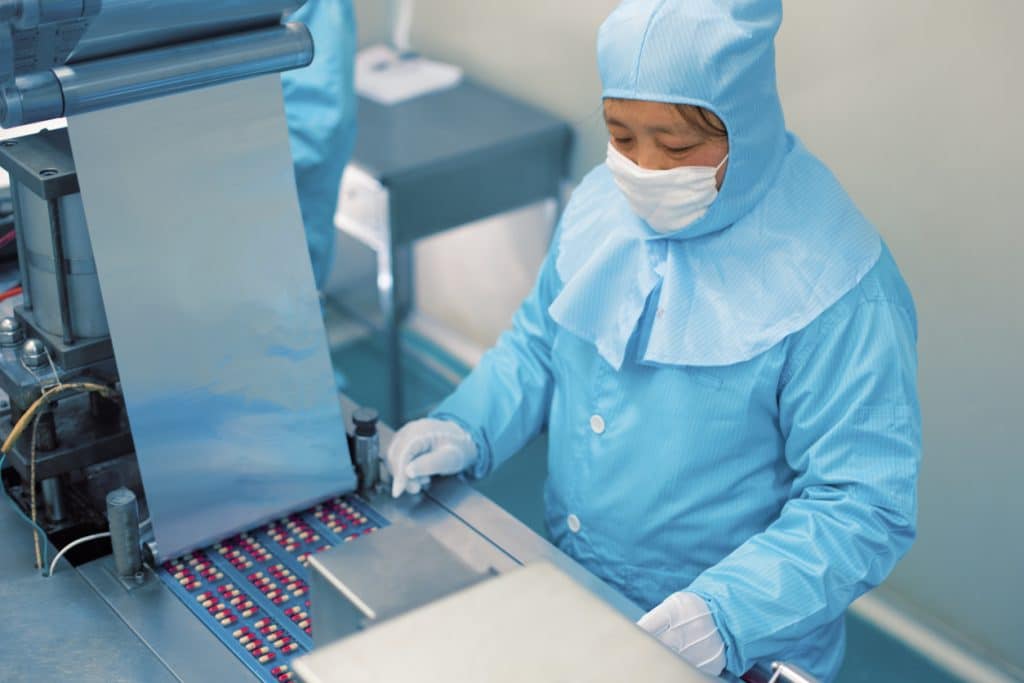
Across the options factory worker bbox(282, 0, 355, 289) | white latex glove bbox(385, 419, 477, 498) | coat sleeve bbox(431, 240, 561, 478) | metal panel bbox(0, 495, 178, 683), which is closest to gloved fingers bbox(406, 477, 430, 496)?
white latex glove bbox(385, 419, 477, 498)

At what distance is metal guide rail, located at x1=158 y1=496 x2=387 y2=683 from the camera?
142 cm

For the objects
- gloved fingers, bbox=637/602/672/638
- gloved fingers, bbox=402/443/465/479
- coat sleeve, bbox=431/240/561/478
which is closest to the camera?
gloved fingers, bbox=637/602/672/638

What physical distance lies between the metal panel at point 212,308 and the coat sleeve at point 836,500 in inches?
21.8

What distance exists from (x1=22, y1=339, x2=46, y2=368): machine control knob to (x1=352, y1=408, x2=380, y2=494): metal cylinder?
1.33ft

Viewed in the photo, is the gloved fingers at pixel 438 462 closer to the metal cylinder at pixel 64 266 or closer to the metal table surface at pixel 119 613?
the metal table surface at pixel 119 613

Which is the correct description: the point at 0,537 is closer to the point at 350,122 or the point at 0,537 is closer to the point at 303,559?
the point at 303,559

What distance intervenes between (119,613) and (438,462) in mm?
456

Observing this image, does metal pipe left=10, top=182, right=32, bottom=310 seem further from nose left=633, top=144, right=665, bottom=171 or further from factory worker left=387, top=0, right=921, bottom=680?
nose left=633, top=144, right=665, bottom=171

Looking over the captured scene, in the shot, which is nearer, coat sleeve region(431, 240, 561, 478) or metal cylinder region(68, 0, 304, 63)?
metal cylinder region(68, 0, 304, 63)

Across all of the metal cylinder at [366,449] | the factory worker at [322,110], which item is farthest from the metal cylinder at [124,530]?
the factory worker at [322,110]

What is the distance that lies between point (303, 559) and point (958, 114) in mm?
1609

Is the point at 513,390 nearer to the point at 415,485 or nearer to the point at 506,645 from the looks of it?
the point at 415,485

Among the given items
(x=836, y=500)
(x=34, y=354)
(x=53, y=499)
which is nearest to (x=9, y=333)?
(x=34, y=354)

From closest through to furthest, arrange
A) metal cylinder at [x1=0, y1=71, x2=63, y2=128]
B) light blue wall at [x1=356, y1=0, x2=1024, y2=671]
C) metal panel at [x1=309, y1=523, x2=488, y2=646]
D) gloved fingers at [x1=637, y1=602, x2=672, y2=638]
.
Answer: metal panel at [x1=309, y1=523, x2=488, y2=646] → metal cylinder at [x1=0, y1=71, x2=63, y2=128] → gloved fingers at [x1=637, y1=602, x2=672, y2=638] → light blue wall at [x1=356, y1=0, x2=1024, y2=671]
